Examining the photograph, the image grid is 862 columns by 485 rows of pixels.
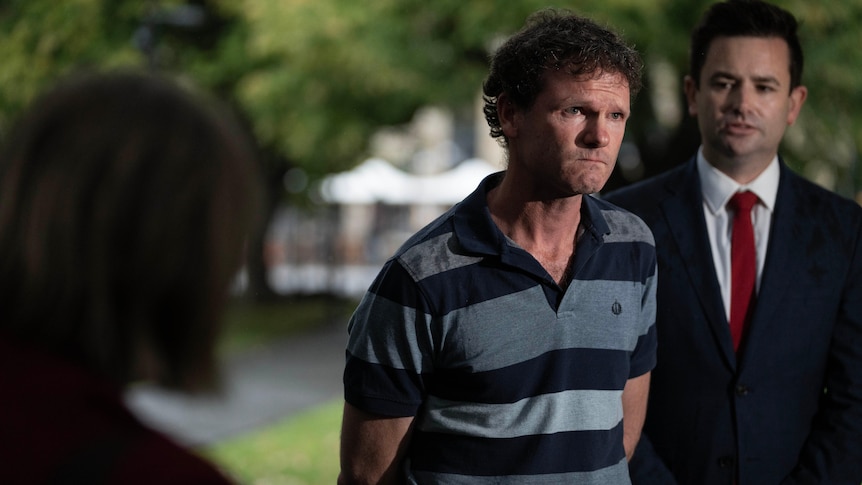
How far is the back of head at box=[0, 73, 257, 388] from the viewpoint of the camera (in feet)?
3.61

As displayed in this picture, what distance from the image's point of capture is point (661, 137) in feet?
35.9

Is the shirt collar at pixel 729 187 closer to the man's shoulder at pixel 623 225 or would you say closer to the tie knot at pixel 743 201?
the tie knot at pixel 743 201

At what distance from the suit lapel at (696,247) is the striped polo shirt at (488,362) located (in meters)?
0.42

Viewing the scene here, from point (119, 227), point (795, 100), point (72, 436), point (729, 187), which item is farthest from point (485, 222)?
point (72, 436)

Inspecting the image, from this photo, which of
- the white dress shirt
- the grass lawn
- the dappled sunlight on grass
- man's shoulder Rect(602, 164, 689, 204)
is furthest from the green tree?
the white dress shirt

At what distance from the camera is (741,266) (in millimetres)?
2590

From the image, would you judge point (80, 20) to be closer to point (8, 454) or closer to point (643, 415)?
point (643, 415)

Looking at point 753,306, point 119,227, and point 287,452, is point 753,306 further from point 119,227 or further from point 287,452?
point 287,452

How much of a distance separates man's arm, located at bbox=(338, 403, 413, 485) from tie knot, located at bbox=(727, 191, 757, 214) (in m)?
1.06

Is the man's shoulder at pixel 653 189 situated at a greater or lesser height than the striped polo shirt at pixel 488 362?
greater

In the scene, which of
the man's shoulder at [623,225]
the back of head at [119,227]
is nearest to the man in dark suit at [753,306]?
the man's shoulder at [623,225]

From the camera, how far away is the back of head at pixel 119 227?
110 centimetres

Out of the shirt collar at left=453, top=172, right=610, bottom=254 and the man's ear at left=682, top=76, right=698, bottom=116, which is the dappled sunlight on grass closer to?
the man's ear at left=682, top=76, right=698, bottom=116

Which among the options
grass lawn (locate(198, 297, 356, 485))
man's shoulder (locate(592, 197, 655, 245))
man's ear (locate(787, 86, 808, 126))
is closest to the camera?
man's shoulder (locate(592, 197, 655, 245))
